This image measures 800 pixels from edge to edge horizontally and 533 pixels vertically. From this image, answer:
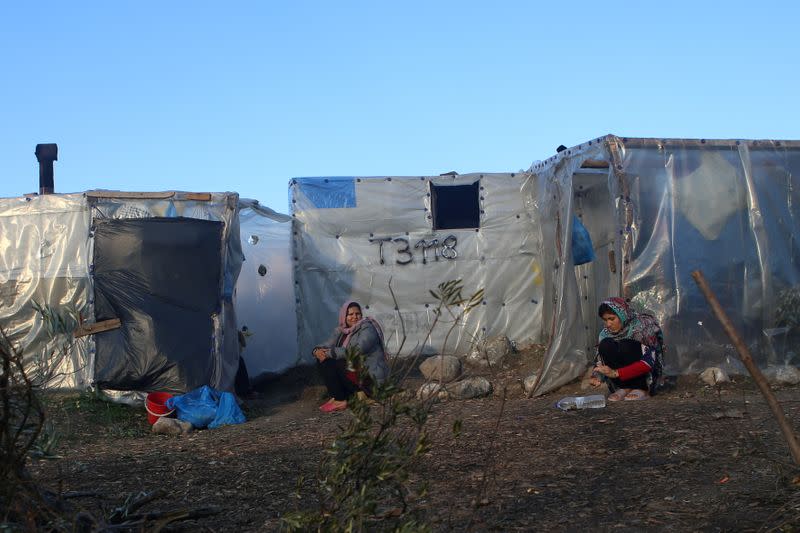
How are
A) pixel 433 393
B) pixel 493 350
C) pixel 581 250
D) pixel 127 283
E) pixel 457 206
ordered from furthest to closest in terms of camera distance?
pixel 457 206 → pixel 493 350 → pixel 581 250 → pixel 127 283 → pixel 433 393

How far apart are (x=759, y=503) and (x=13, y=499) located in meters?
3.08

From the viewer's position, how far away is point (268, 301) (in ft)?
33.8

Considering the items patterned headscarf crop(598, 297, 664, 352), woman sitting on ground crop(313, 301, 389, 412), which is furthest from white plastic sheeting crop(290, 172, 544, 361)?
patterned headscarf crop(598, 297, 664, 352)

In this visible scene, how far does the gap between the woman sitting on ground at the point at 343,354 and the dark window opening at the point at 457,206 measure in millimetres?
2358

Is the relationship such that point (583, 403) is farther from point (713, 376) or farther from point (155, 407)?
point (155, 407)

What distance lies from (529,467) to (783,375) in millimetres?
4206

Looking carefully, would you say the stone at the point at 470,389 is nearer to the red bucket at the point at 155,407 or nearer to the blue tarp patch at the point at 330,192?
the red bucket at the point at 155,407

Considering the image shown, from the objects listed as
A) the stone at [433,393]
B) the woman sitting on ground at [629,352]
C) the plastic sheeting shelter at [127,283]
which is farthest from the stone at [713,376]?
the plastic sheeting shelter at [127,283]

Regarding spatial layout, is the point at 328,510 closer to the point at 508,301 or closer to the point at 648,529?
the point at 648,529

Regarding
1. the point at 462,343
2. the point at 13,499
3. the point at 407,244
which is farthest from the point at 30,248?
the point at 13,499

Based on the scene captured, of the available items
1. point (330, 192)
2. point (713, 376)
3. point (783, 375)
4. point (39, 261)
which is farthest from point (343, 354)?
point (783, 375)

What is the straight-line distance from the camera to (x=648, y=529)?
3.77 metres

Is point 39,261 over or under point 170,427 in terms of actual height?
Answer: over

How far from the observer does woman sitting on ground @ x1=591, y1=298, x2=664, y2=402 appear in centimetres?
745
